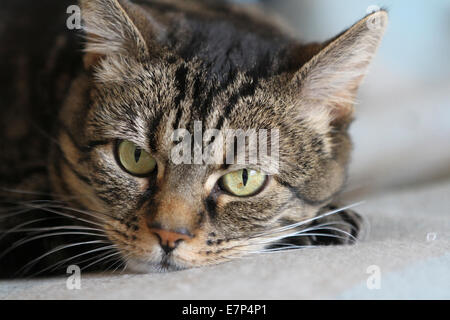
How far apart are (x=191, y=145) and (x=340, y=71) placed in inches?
17.6

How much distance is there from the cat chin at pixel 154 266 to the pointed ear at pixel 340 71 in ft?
1.70

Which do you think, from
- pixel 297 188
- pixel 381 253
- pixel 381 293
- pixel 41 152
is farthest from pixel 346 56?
pixel 41 152

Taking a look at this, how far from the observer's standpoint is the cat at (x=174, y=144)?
1.12 meters

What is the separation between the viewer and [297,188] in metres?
1.22

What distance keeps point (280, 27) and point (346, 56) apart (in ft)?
2.58

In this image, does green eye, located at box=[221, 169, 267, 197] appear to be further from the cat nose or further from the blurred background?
the blurred background

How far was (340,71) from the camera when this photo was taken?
1.26 m

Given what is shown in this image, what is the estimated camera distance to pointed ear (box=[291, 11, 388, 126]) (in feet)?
3.82
